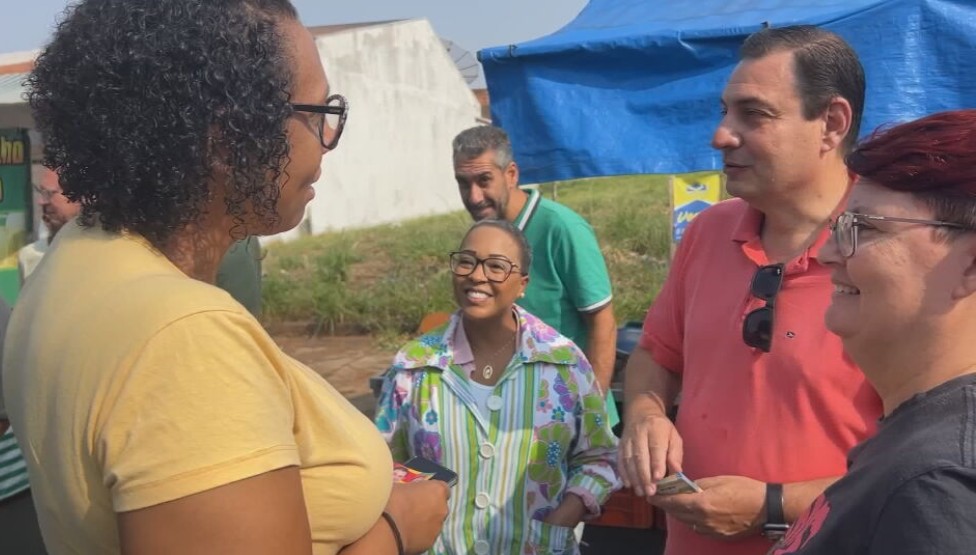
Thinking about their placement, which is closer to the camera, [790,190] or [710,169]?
[790,190]

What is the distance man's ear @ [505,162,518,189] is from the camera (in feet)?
12.5

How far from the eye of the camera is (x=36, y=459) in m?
1.16

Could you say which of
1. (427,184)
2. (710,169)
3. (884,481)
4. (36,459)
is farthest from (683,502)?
(427,184)

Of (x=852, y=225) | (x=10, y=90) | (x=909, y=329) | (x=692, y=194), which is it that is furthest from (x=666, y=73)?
(x=10, y=90)

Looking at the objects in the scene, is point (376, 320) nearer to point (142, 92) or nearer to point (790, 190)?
point (790, 190)

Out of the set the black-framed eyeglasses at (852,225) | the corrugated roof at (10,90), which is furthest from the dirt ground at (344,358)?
the black-framed eyeglasses at (852,225)

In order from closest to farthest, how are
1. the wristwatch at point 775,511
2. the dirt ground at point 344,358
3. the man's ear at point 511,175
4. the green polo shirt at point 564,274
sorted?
the wristwatch at point 775,511 → the green polo shirt at point 564,274 → the man's ear at point 511,175 → the dirt ground at point 344,358

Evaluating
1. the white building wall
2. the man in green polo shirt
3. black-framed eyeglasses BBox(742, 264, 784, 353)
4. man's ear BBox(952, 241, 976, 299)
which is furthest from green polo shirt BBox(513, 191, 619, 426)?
the white building wall

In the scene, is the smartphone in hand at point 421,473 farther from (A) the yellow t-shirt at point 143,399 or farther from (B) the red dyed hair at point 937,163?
(B) the red dyed hair at point 937,163

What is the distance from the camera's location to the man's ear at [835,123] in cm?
210

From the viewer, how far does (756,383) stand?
78.4 inches

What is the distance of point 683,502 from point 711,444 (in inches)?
7.5

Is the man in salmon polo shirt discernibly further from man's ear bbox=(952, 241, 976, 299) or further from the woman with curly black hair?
the woman with curly black hair

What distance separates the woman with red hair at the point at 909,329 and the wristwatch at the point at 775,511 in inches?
19.5
